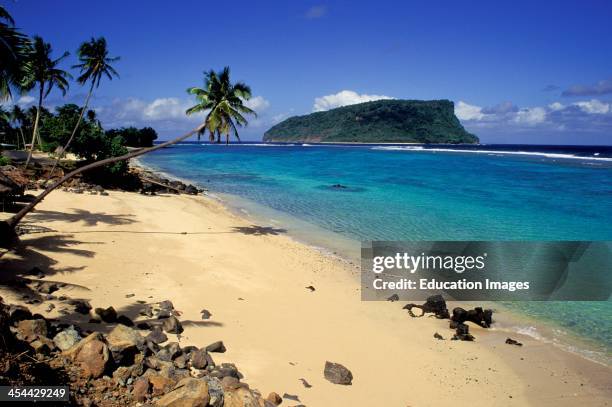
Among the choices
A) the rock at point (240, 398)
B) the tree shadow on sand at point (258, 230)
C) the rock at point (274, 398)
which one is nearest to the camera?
the rock at point (240, 398)

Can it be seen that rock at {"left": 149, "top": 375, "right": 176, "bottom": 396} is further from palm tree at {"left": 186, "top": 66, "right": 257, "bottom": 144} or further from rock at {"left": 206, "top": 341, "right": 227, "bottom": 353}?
palm tree at {"left": 186, "top": 66, "right": 257, "bottom": 144}

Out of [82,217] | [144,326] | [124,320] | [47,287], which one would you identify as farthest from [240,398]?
[82,217]

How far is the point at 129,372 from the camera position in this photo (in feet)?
16.9

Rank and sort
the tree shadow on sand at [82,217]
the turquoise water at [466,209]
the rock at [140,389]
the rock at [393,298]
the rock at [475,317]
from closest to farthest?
the rock at [140,389] < the rock at [475,317] < the turquoise water at [466,209] < the rock at [393,298] < the tree shadow on sand at [82,217]

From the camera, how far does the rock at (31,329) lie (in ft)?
17.4

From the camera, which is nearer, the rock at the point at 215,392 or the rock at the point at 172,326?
the rock at the point at 215,392

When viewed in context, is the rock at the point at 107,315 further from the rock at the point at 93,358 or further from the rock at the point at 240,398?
the rock at the point at 240,398

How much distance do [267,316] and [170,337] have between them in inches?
86.7

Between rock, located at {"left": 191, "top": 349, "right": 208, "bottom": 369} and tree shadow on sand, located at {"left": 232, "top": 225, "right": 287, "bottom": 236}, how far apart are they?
→ 9.91 metres

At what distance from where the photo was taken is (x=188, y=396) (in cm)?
466

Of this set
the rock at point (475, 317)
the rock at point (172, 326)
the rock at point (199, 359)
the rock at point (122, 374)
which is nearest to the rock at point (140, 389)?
the rock at point (122, 374)

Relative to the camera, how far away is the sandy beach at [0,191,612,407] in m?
6.57

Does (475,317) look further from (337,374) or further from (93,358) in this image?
(93,358)

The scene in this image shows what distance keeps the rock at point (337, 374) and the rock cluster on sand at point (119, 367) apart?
3.63 ft
